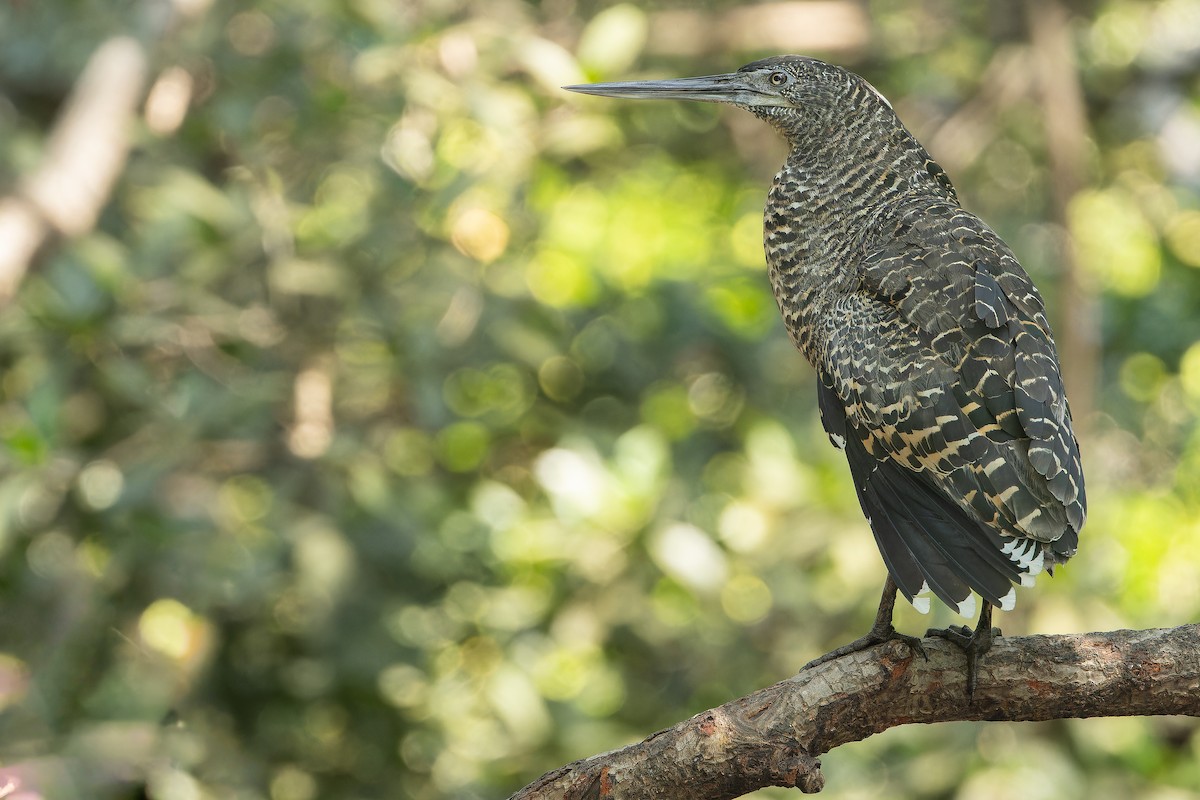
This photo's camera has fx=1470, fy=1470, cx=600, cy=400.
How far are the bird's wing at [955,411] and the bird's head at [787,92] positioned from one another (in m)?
0.65

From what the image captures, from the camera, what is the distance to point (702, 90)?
4.39 m

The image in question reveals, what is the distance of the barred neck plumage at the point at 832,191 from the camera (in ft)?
12.7

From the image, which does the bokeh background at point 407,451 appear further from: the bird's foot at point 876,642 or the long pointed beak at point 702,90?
the bird's foot at point 876,642

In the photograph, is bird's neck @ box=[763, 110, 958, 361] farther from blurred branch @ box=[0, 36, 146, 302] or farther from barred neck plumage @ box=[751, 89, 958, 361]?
blurred branch @ box=[0, 36, 146, 302]

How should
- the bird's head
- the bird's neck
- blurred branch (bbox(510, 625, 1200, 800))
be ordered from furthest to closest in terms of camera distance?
the bird's head
the bird's neck
blurred branch (bbox(510, 625, 1200, 800))

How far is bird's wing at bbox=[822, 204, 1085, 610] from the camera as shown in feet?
10.6

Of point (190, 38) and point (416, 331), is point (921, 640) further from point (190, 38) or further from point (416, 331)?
point (190, 38)

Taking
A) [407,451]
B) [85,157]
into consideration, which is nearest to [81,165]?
[85,157]

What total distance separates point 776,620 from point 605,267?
5.38ft

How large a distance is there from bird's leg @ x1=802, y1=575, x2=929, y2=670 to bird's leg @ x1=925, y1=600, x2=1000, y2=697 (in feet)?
0.28

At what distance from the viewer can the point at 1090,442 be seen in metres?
6.20

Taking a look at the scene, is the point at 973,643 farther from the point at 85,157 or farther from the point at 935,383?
the point at 85,157

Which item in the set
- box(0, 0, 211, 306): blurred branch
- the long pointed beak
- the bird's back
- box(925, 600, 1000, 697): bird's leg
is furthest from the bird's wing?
box(0, 0, 211, 306): blurred branch

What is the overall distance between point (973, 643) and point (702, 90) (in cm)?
192
